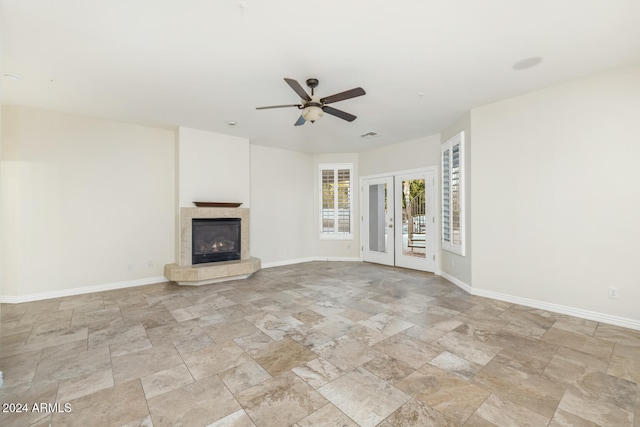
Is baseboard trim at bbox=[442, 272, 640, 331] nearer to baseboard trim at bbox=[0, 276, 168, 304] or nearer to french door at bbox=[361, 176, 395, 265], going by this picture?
french door at bbox=[361, 176, 395, 265]

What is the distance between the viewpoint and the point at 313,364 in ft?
7.98

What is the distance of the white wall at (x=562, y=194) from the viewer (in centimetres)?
325

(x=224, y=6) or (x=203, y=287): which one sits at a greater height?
(x=224, y=6)

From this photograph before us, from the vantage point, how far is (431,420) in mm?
1787

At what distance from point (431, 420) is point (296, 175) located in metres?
6.18

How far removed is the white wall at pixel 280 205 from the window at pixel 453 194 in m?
3.42

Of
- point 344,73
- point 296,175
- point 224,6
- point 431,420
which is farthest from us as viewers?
point 296,175

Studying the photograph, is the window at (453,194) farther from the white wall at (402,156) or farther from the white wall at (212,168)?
the white wall at (212,168)

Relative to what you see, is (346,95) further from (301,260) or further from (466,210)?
(301,260)

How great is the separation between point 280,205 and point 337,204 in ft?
5.10

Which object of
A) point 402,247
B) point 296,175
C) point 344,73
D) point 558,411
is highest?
point 344,73

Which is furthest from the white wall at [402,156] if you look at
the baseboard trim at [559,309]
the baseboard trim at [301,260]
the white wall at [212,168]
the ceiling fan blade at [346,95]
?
the ceiling fan blade at [346,95]

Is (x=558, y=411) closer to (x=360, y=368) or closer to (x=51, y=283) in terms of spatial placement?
(x=360, y=368)

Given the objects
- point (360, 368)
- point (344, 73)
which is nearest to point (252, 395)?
point (360, 368)
